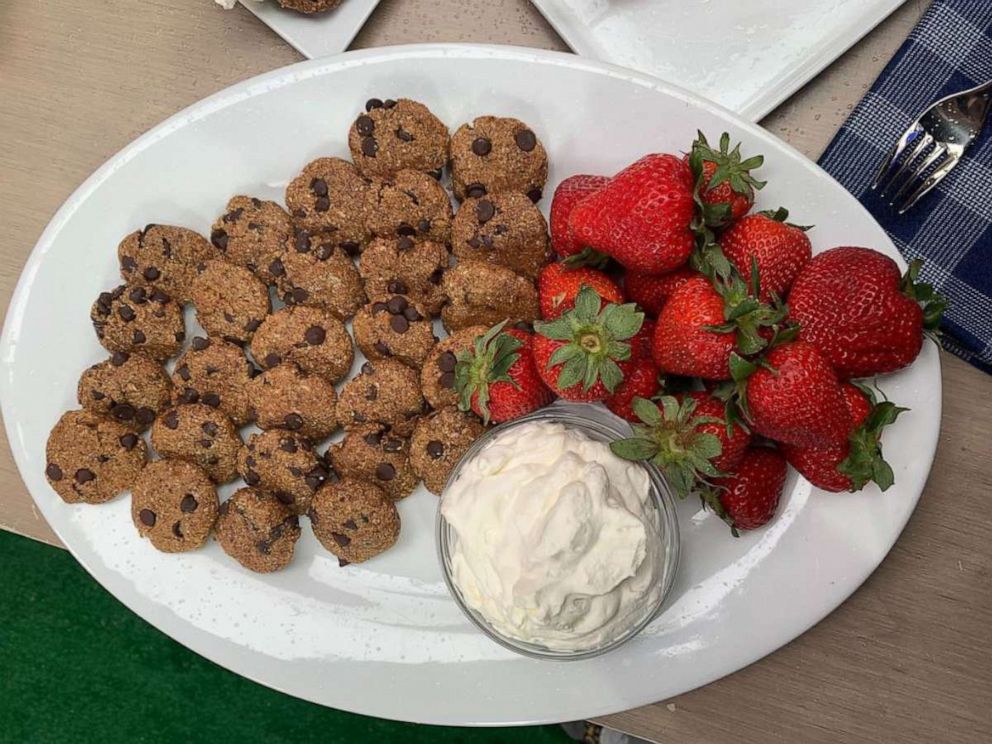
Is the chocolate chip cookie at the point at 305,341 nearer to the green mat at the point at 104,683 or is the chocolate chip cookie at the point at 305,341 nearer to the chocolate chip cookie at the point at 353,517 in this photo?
the chocolate chip cookie at the point at 353,517

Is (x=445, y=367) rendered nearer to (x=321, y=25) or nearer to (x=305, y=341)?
(x=305, y=341)

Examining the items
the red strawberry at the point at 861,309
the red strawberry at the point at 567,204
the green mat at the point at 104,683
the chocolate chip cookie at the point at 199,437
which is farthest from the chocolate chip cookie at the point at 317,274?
the green mat at the point at 104,683

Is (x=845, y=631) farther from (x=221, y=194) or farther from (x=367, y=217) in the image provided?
(x=221, y=194)

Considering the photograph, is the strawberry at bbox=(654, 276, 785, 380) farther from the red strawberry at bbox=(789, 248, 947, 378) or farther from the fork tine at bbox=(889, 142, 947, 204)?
the fork tine at bbox=(889, 142, 947, 204)

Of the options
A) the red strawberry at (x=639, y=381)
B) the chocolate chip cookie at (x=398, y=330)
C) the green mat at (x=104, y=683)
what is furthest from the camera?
the green mat at (x=104, y=683)

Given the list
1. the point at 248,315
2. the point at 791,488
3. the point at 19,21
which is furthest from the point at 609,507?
the point at 19,21

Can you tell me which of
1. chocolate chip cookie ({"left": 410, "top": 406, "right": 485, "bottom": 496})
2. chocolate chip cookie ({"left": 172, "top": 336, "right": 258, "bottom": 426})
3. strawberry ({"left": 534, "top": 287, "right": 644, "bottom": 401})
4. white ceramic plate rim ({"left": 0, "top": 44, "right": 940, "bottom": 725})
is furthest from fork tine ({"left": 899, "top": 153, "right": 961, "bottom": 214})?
chocolate chip cookie ({"left": 172, "top": 336, "right": 258, "bottom": 426})

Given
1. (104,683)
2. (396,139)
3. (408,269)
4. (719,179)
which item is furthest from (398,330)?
(104,683)
